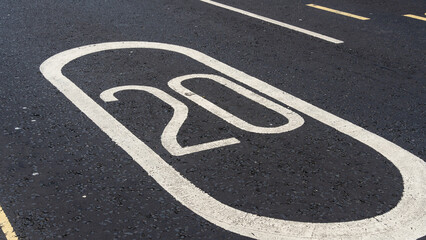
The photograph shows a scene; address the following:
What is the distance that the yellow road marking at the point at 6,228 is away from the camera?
3.35 metres

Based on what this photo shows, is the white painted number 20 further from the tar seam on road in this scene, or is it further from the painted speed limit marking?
the tar seam on road

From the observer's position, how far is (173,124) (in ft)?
16.1

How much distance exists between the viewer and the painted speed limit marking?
11.2 feet

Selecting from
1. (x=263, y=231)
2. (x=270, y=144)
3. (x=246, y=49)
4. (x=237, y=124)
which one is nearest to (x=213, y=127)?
(x=237, y=124)

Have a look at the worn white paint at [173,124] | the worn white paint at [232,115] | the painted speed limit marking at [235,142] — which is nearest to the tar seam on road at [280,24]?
the painted speed limit marking at [235,142]

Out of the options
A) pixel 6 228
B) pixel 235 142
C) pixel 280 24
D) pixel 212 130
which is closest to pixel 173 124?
pixel 212 130

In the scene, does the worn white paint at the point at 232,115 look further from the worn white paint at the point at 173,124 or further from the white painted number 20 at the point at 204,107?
the worn white paint at the point at 173,124

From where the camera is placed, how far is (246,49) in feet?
23.5

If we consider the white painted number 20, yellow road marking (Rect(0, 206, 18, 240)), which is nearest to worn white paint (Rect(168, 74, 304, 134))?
the white painted number 20

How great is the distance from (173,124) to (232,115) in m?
0.56

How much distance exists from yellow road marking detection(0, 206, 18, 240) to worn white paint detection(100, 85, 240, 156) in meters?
1.35

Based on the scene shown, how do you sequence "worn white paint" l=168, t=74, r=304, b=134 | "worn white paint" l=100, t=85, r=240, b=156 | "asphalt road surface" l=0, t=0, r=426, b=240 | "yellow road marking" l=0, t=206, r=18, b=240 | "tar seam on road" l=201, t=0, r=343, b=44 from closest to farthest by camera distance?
"yellow road marking" l=0, t=206, r=18, b=240, "asphalt road surface" l=0, t=0, r=426, b=240, "worn white paint" l=100, t=85, r=240, b=156, "worn white paint" l=168, t=74, r=304, b=134, "tar seam on road" l=201, t=0, r=343, b=44

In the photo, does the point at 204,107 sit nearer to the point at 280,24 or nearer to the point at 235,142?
the point at 235,142

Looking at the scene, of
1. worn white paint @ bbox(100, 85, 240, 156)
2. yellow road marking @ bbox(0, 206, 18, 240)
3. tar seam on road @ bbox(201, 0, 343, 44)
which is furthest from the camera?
tar seam on road @ bbox(201, 0, 343, 44)
